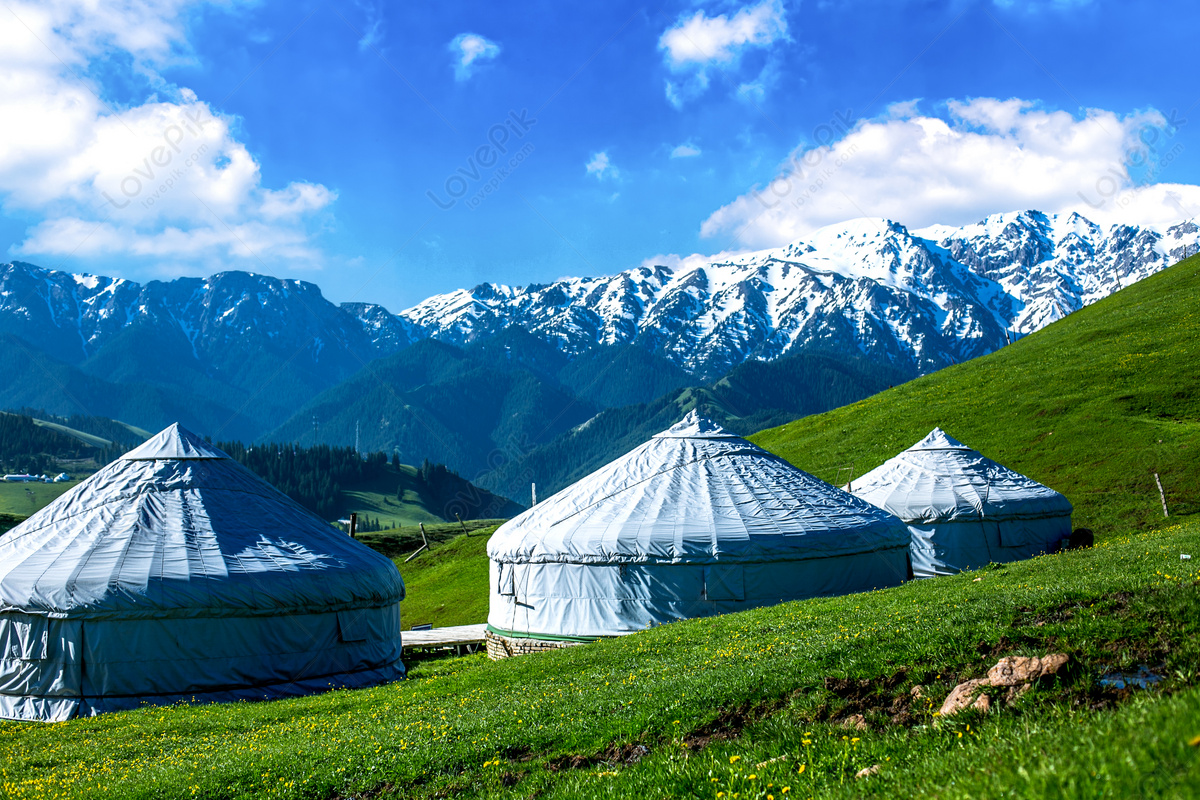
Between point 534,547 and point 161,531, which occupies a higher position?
point 161,531

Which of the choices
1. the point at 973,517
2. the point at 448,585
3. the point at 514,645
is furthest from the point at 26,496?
the point at 973,517

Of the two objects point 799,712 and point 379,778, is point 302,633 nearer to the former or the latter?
point 379,778

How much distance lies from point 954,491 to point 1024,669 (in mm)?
19989

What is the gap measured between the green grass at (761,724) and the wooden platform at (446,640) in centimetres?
949

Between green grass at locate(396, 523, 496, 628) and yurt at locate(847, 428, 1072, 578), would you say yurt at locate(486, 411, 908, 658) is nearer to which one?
yurt at locate(847, 428, 1072, 578)

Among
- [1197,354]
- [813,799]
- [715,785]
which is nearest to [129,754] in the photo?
[715,785]

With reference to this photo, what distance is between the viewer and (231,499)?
18031 millimetres

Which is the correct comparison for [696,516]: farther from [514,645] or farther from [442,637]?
[442,637]

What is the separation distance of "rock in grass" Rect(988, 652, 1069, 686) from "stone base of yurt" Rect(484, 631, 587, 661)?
41.6 feet

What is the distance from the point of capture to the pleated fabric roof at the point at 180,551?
49.1 ft

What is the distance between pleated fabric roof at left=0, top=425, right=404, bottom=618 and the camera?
15.0 meters

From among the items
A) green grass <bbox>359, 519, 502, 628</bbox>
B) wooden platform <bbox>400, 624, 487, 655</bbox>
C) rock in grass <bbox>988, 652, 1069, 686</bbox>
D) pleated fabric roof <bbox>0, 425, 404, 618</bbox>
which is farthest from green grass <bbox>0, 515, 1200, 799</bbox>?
green grass <bbox>359, 519, 502, 628</bbox>

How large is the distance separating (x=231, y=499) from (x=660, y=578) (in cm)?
946

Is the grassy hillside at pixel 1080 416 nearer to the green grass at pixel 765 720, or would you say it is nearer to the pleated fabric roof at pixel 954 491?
the pleated fabric roof at pixel 954 491
